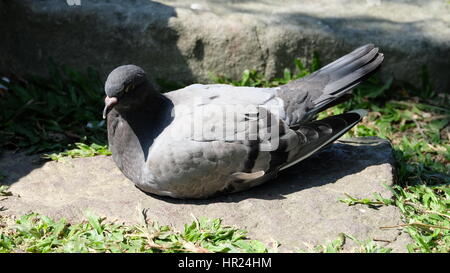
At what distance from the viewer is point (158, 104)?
486cm

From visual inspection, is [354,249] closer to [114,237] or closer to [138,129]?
[114,237]

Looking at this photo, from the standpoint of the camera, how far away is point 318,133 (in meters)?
4.90

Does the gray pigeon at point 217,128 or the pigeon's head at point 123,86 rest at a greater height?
the pigeon's head at point 123,86

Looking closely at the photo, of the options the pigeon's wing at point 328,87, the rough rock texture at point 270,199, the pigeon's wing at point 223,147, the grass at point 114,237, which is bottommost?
the grass at point 114,237

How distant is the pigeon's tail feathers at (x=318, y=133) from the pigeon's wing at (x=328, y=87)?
0.11 metres

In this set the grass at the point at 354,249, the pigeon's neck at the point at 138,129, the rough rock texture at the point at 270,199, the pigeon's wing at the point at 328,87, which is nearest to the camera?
the grass at the point at 354,249

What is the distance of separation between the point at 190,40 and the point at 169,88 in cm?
56

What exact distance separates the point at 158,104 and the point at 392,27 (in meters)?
3.18

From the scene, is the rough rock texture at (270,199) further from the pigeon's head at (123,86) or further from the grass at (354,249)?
the pigeon's head at (123,86)

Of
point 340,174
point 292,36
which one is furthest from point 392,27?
point 340,174

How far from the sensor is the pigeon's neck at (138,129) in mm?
4753

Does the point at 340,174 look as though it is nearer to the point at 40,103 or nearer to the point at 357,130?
the point at 357,130

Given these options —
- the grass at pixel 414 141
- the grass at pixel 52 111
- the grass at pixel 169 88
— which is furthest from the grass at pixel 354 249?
the grass at pixel 52 111

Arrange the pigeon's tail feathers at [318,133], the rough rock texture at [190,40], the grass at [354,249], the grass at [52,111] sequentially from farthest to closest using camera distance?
the rough rock texture at [190,40]
the grass at [52,111]
the pigeon's tail feathers at [318,133]
the grass at [354,249]
